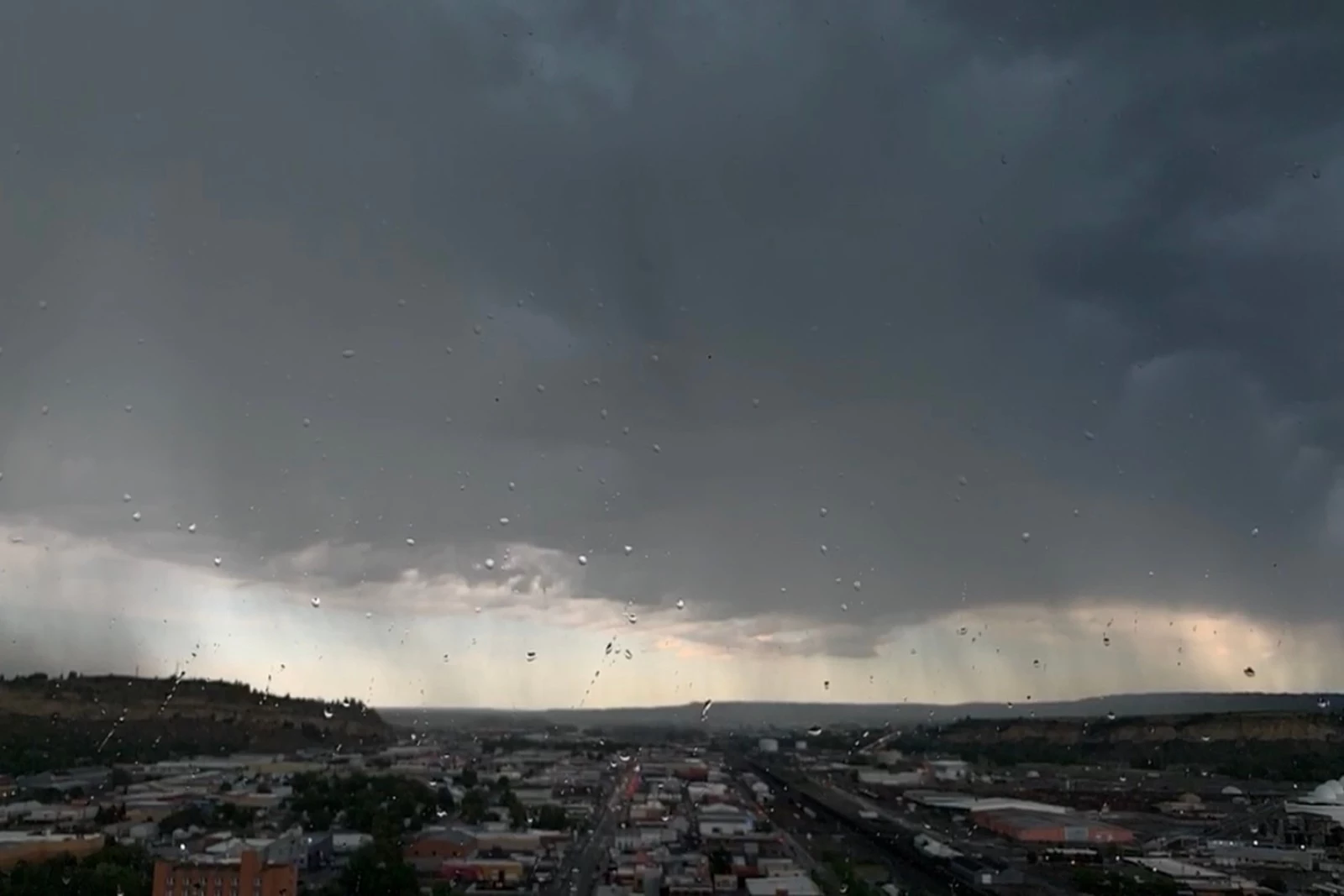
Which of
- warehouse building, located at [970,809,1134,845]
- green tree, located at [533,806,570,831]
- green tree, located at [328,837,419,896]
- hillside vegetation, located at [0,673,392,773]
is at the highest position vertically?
hillside vegetation, located at [0,673,392,773]

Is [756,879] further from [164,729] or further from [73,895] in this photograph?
[164,729]

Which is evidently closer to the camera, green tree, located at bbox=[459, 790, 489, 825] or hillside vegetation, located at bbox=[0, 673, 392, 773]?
green tree, located at bbox=[459, 790, 489, 825]

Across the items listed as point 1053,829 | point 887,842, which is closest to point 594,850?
point 887,842

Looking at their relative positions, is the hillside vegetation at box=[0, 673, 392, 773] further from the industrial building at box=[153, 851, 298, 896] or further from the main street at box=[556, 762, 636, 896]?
the main street at box=[556, 762, 636, 896]

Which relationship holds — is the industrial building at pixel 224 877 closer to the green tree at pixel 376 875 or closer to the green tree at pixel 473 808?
the green tree at pixel 376 875

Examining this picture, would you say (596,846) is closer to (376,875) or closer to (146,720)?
(376,875)

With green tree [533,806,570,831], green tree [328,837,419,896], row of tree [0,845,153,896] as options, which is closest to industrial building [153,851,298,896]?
row of tree [0,845,153,896]
